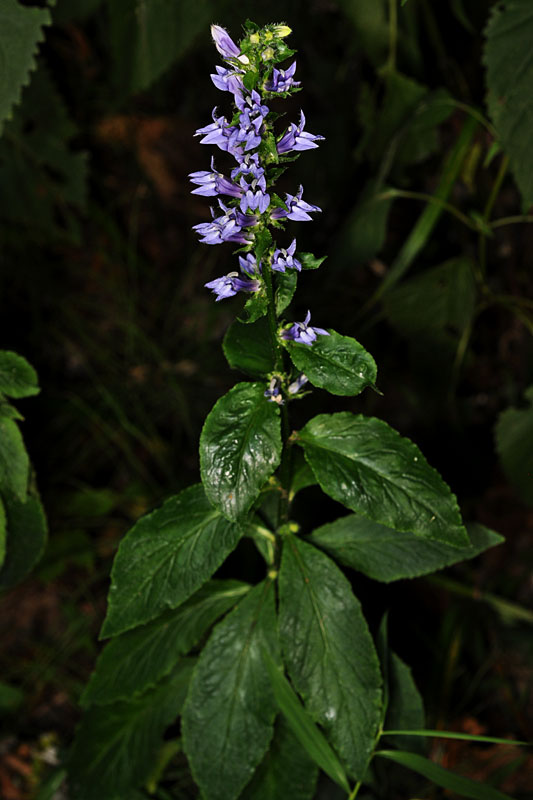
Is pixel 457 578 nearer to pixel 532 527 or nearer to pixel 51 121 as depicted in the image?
pixel 532 527

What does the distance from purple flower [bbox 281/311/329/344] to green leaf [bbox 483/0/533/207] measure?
884mm

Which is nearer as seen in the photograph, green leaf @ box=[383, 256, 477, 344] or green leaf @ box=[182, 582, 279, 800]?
green leaf @ box=[182, 582, 279, 800]

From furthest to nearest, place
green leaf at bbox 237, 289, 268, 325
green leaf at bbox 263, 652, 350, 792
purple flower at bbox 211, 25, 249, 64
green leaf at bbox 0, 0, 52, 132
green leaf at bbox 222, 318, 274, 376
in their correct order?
green leaf at bbox 0, 0, 52, 132 → green leaf at bbox 263, 652, 350, 792 → green leaf at bbox 222, 318, 274, 376 → green leaf at bbox 237, 289, 268, 325 → purple flower at bbox 211, 25, 249, 64

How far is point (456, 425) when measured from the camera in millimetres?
2686

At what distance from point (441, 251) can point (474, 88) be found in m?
0.64

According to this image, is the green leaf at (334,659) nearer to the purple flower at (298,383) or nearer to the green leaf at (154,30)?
the purple flower at (298,383)

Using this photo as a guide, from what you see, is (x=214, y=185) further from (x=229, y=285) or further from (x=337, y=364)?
(x=337, y=364)

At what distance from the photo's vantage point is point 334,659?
1339 millimetres

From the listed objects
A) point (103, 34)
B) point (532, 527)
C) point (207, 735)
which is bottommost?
point (532, 527)

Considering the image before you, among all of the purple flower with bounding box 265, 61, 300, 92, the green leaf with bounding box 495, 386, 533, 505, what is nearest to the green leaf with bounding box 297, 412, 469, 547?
the purple flower with bounding box 265, 61, 300, 92

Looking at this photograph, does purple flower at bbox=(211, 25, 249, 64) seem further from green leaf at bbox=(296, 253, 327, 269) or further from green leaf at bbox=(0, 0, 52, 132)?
green leaf at bbox=(0, 0, 52, 132)

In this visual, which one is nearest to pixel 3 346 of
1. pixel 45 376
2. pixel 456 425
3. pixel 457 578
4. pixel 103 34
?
pixel 45 376

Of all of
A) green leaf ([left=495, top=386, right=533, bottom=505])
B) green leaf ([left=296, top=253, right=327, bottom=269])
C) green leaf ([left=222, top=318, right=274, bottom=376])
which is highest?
green leaf ([left=296, top=253, right=327, bottom=269])

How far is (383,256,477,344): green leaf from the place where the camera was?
232 centimetres
